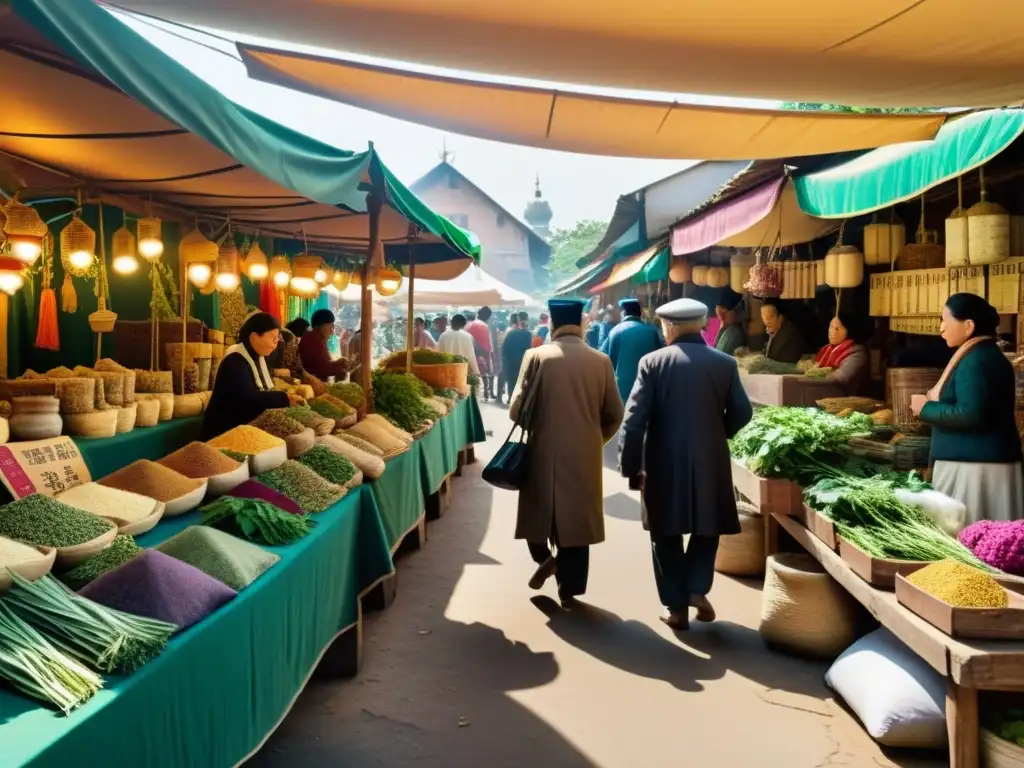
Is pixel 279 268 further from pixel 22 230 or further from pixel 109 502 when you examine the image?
pixel 109 502

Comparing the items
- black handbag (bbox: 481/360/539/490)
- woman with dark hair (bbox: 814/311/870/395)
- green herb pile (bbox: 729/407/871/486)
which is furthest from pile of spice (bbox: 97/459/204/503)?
woman with dark hair (bbox: 814/311/870/395)

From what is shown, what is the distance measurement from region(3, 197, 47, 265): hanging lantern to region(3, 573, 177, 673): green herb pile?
8.65ft

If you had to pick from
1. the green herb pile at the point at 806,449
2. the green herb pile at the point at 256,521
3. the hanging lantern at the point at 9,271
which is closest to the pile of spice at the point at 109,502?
the green herb pile at the point at 256,521

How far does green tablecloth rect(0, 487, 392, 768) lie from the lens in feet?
5.63

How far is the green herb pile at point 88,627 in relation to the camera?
1.97 m

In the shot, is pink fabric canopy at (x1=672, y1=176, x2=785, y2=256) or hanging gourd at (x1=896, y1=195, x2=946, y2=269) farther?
pink fabric canopy at (x1=672, y1=176, x2=785, y2=256)

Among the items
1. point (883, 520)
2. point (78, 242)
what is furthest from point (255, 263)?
point (883, 520)

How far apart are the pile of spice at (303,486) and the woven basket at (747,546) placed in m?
2.74

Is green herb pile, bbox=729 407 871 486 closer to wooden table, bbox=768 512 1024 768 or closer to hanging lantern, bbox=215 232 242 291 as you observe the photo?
wooden table, bbox=768 512 1024 768

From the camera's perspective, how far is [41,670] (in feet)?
6.17

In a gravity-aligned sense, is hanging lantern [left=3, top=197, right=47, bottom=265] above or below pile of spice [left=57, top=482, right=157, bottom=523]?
above

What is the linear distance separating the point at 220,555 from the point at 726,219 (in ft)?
18.1

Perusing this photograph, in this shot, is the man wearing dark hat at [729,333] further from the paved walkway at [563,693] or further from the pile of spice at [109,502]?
the pile of spice at [109,502]

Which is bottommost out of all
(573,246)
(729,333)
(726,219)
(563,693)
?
(563,693)
